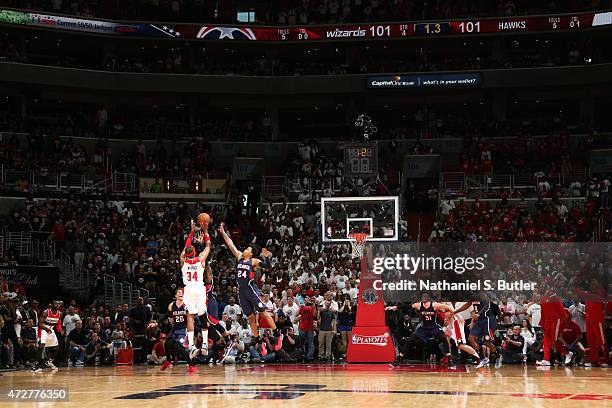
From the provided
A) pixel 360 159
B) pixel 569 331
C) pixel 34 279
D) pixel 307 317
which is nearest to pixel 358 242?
pixel 307 317

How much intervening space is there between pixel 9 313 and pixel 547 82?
30097 mm

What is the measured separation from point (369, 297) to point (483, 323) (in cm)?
294

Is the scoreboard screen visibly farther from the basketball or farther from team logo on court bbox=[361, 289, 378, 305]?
the basketball

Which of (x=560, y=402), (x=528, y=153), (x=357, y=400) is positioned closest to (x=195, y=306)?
(x=357, y=400)

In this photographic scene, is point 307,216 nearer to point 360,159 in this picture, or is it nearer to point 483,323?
point 360,159

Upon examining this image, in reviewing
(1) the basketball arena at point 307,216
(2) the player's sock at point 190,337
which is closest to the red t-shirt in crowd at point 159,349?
(1) the basketball arena at point 307,216

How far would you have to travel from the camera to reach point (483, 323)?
23.1 m

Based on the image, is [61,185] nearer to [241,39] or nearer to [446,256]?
[241,39]

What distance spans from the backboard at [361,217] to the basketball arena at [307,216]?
58mm

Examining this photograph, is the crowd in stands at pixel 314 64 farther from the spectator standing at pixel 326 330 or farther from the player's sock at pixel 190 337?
the player's sock at pixel 190 337

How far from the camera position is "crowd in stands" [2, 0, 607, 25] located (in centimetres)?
4719

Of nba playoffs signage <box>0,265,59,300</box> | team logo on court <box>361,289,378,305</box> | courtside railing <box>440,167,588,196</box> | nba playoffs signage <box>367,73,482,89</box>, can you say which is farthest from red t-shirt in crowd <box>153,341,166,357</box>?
nba playoffs signage <box>367,73,482,89</box>

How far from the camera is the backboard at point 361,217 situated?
977 inches

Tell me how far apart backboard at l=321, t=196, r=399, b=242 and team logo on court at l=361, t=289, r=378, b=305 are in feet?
4.54
